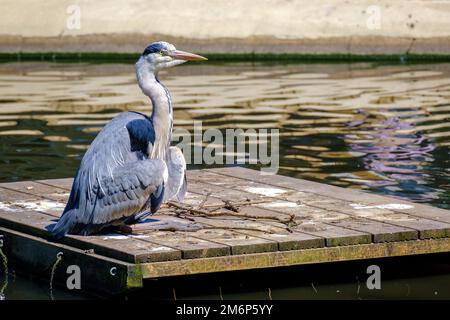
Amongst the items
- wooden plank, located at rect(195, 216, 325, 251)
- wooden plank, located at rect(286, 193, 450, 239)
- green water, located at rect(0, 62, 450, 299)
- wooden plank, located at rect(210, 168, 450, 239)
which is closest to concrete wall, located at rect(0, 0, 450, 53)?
green water, located at rect(0, 62, 450, 299)

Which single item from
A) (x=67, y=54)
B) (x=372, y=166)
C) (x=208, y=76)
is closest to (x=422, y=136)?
(x=372, y=166)

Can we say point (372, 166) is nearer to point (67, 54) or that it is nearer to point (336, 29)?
point (336, 29)

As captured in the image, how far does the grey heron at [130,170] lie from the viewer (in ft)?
31.3

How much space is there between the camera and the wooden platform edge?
902 centimetres

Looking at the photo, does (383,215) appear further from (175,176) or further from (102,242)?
(102,242)

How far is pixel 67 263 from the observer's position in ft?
31.2

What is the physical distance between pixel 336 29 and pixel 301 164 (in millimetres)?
7647

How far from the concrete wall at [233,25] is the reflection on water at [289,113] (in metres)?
0.54

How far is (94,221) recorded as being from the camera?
9.53 metres

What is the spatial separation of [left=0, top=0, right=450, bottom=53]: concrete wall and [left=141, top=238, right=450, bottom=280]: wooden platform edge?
1218 cm

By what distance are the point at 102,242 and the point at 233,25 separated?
1302cm

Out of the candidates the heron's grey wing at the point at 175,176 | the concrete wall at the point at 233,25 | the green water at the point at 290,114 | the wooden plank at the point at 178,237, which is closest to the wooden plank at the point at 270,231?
the wooden plank at the point at 178,237

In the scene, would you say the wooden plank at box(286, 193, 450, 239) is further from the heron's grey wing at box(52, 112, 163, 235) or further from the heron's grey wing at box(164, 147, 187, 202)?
the heron's grey wing at box(52, 112, 163, 235)

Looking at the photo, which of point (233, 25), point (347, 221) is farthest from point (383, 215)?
point (233, 25)
